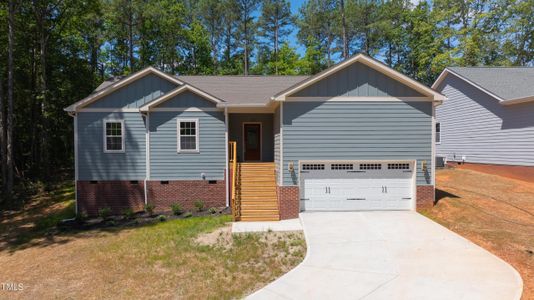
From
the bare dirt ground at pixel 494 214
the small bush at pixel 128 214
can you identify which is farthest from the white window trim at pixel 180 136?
the bare dirt ground at pixel 494 214

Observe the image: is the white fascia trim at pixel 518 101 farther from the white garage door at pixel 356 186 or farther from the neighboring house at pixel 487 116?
the white garage door at pixel 356 186

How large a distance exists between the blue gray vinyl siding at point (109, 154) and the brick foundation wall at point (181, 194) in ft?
2.97

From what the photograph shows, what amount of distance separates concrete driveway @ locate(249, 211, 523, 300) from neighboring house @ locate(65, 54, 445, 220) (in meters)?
2.35

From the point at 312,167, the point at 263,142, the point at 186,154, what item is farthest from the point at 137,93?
the point at 312,167

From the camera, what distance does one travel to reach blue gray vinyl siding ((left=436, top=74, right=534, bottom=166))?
1335 cm

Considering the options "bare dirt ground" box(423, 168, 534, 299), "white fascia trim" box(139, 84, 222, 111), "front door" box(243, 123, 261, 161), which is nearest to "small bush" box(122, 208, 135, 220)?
"white fascia trim" box(139, 84, 222, 111)

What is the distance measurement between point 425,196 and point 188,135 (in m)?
9.80

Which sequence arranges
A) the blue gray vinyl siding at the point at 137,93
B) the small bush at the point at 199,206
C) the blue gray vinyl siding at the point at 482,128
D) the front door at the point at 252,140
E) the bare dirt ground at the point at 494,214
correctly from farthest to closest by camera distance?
the front door at the point at 252,140 → the blue gray vinyl siding at the point at 482,128 → the blue gray vinyl siding at the point at 137,93 → the small bush at the point at 199,206 → the bare dirt ground at the point at 494,214

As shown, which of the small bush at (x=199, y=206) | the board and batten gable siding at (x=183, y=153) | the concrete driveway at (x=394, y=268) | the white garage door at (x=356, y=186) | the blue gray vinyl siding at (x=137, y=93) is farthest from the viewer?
the blue gray vinyl siding at (x=137, y=93)

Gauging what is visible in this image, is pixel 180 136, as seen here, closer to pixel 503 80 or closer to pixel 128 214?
pixel 128 214

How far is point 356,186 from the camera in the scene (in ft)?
35.0

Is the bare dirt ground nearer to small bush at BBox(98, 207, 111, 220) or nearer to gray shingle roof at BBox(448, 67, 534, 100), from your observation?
gray shingle roof at BBox(448, 67, 534, 100)

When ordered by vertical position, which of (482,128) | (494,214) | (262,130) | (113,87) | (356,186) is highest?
(113,87)

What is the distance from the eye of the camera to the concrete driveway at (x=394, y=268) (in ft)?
16.7
